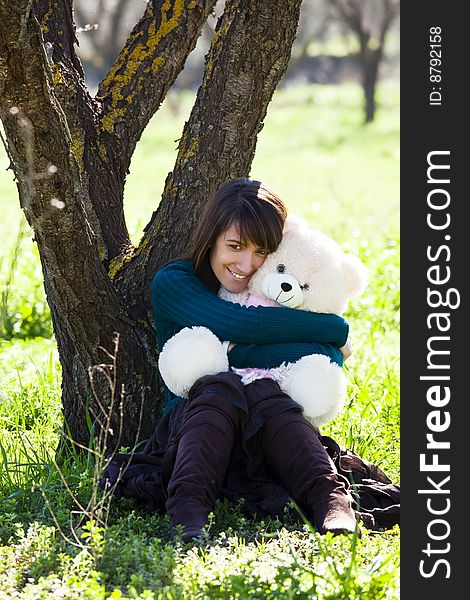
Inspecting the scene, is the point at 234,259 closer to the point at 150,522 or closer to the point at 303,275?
the point at 303,275

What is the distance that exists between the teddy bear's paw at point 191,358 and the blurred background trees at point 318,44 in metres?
11.0

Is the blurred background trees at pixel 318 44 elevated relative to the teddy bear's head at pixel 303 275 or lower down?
elevated

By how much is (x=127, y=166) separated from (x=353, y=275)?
3.93ft

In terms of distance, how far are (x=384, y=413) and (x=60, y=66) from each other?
2.14 m

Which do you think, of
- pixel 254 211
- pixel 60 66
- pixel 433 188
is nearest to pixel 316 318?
pixel 254 211

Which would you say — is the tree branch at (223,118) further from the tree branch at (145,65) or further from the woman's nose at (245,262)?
the woman's nose at (245,262)

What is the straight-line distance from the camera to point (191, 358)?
355 cm

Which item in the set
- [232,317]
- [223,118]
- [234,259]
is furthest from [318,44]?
[232,317]

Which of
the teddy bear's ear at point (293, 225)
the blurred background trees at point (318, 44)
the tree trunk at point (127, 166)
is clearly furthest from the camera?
the blurred background trees at point (318, 44)

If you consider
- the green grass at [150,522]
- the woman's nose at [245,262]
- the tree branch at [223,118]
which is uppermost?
the tree branch at [223,118]

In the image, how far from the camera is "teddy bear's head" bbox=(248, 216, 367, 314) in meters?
3.70

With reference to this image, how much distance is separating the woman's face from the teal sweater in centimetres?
8

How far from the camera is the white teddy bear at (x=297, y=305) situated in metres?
3.57

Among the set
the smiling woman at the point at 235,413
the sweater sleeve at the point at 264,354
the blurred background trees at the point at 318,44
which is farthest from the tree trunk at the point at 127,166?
the blurred background trees at the point at 318,44
